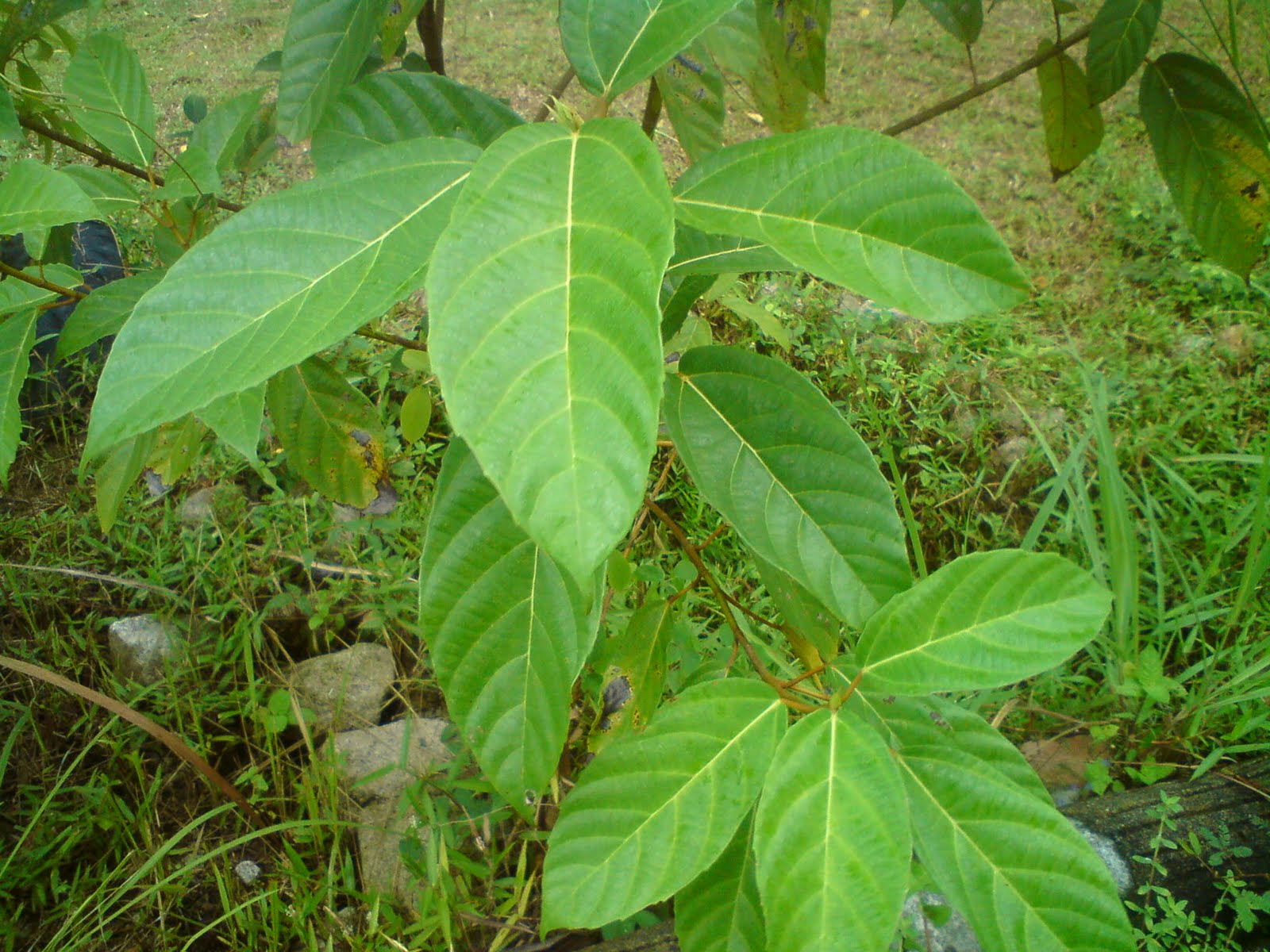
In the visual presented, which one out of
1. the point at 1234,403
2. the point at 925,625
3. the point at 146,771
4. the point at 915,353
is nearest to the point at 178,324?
the point at 925,625

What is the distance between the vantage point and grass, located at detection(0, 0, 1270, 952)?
56.6 inches

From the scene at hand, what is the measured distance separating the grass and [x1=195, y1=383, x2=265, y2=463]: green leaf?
618mm

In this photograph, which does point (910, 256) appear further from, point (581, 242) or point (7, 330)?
point (7, 330)

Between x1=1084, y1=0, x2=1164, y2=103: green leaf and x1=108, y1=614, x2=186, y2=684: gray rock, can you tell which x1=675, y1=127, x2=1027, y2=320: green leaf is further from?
x1=108, y1=614, x2=186, y2=684: gray rock

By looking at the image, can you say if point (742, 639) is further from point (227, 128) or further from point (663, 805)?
point (227, 128)

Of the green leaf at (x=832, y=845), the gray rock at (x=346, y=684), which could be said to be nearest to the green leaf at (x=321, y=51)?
the green leaf at (x=832, y=845)

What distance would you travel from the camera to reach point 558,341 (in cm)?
37

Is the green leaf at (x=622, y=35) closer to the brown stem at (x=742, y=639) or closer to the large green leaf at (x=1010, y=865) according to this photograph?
the brown stem at (x=742, y=639)

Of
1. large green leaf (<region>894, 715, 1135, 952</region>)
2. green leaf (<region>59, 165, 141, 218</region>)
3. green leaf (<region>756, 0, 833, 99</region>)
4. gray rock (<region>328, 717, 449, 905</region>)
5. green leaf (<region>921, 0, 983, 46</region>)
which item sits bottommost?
gray rock (<region>328, 717, 449, 905</region>)

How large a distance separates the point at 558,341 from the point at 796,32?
→ 0.70m

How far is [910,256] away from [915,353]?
2233 millimetres

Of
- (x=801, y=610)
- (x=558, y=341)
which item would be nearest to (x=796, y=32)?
(x=801, y=610)

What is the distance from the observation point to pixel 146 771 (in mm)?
1608

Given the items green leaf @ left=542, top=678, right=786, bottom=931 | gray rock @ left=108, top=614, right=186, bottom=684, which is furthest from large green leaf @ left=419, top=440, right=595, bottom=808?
gray rock @ left=108, top=614, right=186, bottom=684
